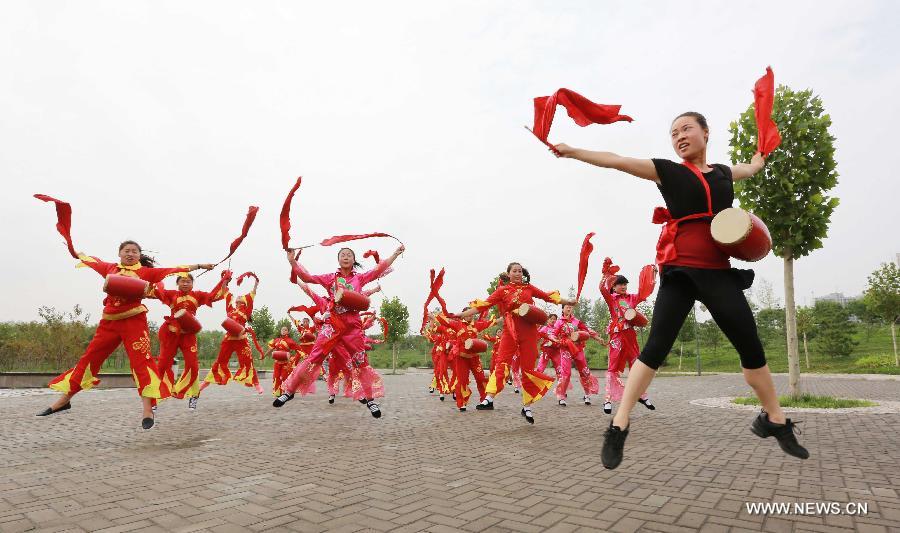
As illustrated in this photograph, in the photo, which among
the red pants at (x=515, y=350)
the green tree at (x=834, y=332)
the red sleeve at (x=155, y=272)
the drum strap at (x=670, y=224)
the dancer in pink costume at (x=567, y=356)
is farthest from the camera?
the green tree at (x=834, y=332)

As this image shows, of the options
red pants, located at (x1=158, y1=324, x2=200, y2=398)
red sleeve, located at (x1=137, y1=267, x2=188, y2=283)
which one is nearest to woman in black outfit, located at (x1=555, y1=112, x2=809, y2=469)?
red sleeve, located at (x1=137, y1=267, x2=188, y2=283)

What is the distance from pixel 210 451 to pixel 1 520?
2367 mm

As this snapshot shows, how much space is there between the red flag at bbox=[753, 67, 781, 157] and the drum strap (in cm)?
74

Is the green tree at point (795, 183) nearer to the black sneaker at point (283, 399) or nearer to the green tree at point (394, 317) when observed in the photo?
the black sneaker at point (283, 399)

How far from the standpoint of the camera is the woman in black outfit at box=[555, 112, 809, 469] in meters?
3.12

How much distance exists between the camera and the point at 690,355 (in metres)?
39.0

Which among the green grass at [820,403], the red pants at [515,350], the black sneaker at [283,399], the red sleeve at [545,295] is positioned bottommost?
the green grass at [820,403]

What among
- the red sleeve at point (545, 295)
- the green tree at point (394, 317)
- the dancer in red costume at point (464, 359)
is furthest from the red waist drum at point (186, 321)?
the green tree at point (394, 317)

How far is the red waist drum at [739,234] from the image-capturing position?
3025 millimetres

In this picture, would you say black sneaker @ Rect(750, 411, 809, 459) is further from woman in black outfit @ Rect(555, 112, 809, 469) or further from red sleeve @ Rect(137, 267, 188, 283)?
red sleeve @ Rect(137, 267, 188, 283)

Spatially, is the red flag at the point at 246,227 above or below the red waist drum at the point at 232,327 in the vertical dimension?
above

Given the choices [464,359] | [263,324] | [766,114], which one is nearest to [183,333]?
[464,359]

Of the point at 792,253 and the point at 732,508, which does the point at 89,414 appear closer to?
the point at 732,508

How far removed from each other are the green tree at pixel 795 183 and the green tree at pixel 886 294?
1989 cm
